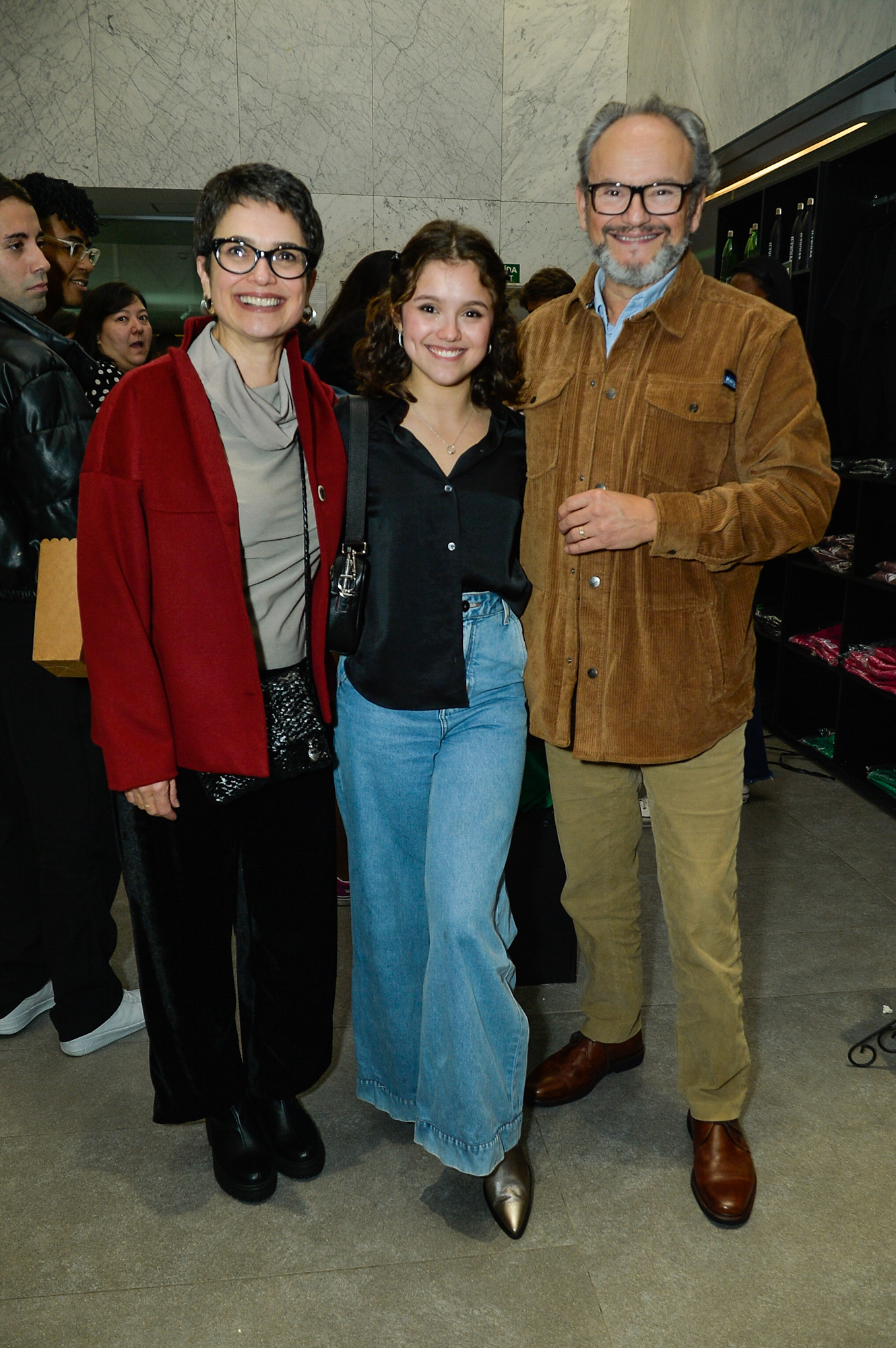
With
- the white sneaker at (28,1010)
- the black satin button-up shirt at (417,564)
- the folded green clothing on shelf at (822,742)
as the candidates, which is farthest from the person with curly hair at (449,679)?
the folded green clothing on shelf at (822,742)

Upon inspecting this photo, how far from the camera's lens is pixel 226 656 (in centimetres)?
176

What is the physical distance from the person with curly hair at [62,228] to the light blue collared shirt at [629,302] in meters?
1.89

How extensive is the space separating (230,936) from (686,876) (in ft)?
2.94

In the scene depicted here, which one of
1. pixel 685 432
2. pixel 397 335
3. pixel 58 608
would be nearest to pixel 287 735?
pixel 58 608

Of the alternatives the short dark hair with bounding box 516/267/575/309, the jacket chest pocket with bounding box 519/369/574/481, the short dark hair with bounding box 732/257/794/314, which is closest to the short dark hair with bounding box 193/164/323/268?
the jacket chest pocket with bounding box 519/369/574/481

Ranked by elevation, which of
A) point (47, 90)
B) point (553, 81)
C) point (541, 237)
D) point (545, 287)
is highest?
point (553, 81)

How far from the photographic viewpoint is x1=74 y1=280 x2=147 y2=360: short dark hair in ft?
12.6

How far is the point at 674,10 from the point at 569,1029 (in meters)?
5.54

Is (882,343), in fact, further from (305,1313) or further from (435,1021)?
(305,1313)

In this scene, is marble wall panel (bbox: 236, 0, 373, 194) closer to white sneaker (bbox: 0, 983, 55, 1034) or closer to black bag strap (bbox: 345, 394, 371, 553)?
black bag strap (bbox: 345, 394, 371, 553)

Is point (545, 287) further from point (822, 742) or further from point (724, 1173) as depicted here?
point (724, 1173)

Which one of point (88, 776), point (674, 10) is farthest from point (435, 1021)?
point (674, 10)

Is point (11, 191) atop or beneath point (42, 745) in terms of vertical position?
atop

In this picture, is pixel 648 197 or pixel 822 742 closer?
pixel 648 197
